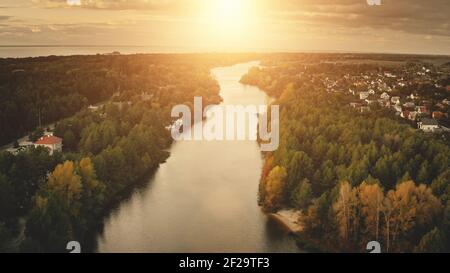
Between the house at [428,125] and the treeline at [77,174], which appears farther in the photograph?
the house at [428,125]

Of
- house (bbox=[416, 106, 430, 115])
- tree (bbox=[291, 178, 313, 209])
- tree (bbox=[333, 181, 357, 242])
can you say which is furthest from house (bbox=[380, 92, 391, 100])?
tree (bbox=[333, 181, 357, 242])

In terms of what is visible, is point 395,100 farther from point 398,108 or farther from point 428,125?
point 428,125

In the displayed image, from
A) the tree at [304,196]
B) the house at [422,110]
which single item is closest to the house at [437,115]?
the house at [422,110]

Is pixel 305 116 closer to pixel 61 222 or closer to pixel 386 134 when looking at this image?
pixel 386 134

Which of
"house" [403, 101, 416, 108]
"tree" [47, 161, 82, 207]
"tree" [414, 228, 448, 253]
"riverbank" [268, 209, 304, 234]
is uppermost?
"house" [403, 101, 416, 108]

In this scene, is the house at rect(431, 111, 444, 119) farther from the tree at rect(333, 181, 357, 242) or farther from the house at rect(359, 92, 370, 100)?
the tree at rect(333, 181, 357, 242)

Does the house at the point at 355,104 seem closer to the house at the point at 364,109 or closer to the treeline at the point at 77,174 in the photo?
the house at the point at 364,109

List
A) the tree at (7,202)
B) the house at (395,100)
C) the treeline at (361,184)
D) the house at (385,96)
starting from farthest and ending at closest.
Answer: the house at (385,96)
the house at (395,100)
the tree at (7,202)
the treeline at (361,184)
